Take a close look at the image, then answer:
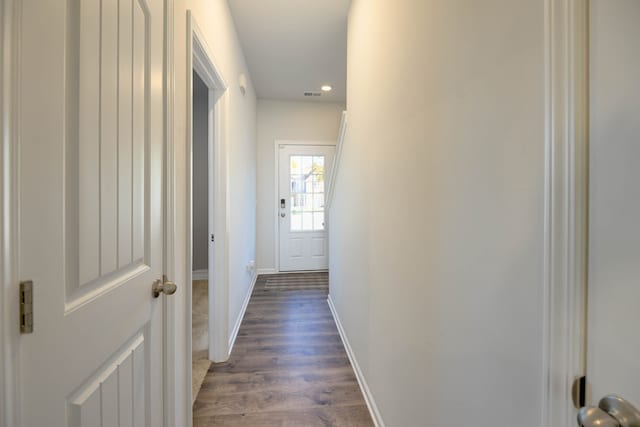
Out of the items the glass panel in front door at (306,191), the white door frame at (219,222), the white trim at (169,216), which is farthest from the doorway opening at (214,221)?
the glass panel in front door at (306,191)

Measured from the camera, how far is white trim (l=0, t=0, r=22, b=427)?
47cm

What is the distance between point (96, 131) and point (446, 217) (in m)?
0.94

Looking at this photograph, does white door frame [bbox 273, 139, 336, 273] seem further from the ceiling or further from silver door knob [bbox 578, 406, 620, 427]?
silver door knob [bbox 578, 406, 620, 427]

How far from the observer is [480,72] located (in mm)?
713

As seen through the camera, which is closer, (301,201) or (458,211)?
(458,211)

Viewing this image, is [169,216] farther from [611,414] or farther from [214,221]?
[611,414]

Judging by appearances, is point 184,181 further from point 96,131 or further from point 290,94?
point 290,94

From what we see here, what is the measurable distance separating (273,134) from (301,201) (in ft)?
3.64

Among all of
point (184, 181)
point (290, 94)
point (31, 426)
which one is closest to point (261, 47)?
point (290, 94)

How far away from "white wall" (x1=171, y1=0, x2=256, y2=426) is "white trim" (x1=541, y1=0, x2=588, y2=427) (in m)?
1.18

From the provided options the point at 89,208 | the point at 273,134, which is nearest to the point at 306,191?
the point at 273,134

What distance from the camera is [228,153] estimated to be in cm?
222

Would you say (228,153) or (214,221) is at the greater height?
(228,153)

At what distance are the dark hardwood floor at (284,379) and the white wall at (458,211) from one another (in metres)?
0.36
